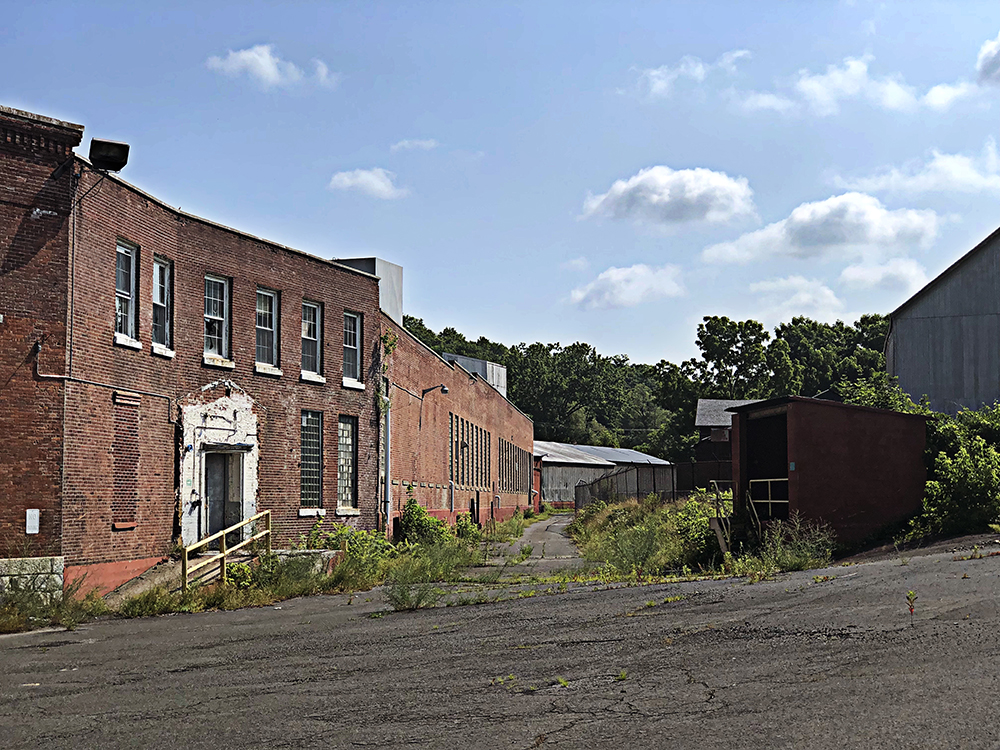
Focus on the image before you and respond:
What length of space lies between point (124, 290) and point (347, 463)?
8886 millimetres

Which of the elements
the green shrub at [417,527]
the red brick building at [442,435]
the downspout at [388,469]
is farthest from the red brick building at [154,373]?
the green shrub at [417,527]

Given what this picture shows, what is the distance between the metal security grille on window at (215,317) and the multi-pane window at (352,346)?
4.79 metres

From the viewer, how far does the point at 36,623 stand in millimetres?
16062

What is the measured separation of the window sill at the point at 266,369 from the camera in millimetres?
24094

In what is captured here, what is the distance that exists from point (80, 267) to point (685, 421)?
75.2 m

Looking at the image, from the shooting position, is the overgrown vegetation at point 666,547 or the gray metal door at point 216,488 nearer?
the overgrown vegetation at point 666,547

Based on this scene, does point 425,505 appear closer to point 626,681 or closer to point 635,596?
point 635,596

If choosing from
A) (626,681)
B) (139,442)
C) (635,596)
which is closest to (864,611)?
(626,681)

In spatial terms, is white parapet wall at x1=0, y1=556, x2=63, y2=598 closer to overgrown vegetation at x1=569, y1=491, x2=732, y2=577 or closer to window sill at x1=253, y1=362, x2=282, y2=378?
window sill at x1=253, y1=362, x2=282, y2=378

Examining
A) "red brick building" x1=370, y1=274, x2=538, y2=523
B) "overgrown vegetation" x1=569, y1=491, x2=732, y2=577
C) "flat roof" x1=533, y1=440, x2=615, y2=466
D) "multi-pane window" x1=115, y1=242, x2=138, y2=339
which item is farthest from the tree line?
"multi-pane window" x1=115, y1=242, x2=138, y2=339

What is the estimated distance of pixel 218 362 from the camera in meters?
22.8

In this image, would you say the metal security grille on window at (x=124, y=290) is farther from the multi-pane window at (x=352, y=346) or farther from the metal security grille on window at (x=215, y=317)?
the multi-pane window at (x=352, y=346)

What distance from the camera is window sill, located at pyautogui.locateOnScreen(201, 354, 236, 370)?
2252 centimetres

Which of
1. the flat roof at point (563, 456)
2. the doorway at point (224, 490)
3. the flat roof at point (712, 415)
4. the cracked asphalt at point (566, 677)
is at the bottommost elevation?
the cracked asphalt at point (566, 677)
